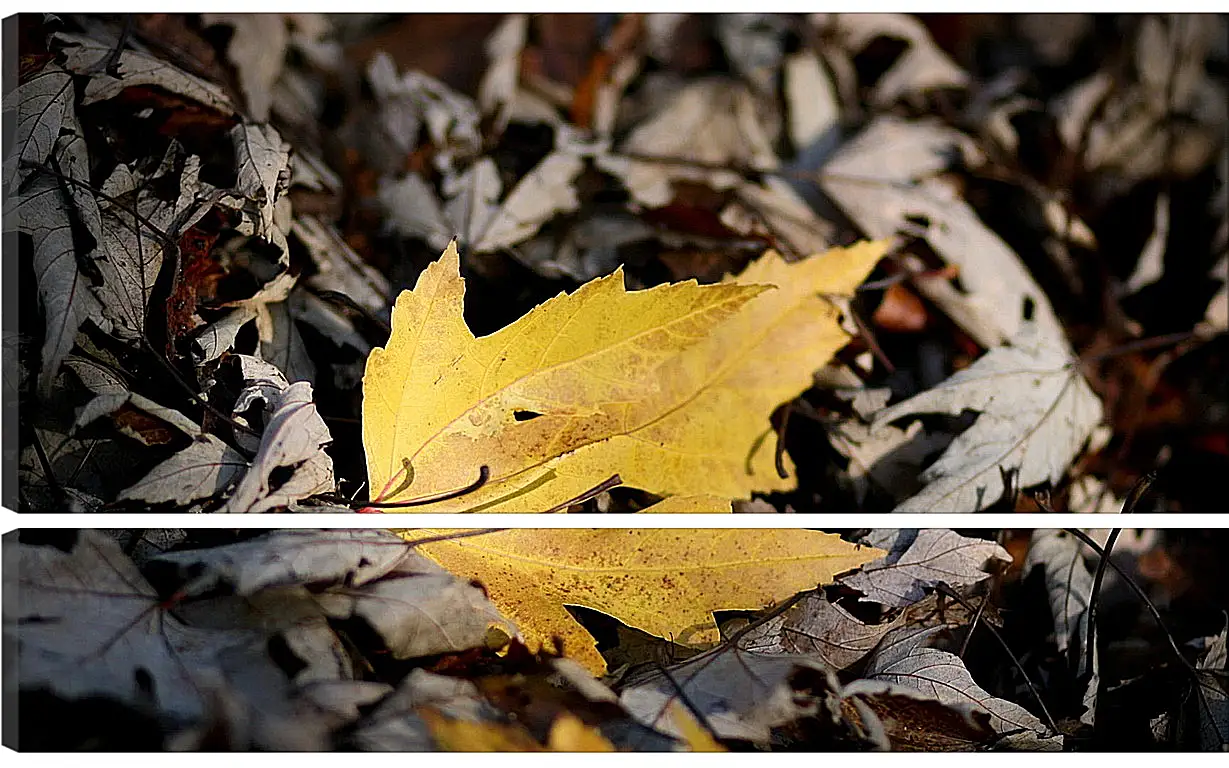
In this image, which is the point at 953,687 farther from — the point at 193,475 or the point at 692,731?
the point at 193,475

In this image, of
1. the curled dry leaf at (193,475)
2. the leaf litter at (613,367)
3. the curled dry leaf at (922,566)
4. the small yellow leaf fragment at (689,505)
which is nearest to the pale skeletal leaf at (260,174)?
the leaf litter at (613,367)

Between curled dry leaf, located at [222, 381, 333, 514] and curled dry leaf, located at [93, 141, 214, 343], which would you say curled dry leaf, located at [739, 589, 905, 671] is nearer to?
curled dry leaf, located at [222, 381, 333, 514]

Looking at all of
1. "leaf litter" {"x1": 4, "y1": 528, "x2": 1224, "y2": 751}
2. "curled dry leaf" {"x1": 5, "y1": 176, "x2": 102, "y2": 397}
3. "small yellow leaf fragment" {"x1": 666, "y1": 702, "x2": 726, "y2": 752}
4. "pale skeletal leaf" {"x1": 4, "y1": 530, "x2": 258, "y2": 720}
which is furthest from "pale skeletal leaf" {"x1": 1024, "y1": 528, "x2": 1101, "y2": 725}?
"curled dry leaf" {"x1": 5, "y1": 176, "x2": 102, "y2": 397}

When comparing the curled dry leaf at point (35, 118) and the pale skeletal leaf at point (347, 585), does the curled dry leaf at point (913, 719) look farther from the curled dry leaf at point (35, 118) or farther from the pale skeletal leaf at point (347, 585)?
the curled dry leaf at point (35, 118)

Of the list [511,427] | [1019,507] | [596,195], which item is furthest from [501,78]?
[1019,507]

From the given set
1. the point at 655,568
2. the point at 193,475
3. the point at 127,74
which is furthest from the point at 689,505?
the point at 127,74

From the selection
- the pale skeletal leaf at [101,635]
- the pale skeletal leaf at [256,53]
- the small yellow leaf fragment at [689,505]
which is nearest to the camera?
the pale skeletal leaf at [101,635]
